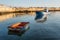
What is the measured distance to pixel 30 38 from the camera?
23.2 m

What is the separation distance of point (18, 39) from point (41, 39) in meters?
3.11

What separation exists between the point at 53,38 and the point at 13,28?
6542 mm

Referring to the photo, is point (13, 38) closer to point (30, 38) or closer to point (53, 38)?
point (30, 38)

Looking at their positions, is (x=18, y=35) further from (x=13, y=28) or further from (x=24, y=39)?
(x=24, y=39)

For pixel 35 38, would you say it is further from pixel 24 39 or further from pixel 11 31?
pixel 11 31

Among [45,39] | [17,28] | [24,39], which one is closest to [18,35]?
[17,28]

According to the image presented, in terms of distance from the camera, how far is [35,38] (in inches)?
914

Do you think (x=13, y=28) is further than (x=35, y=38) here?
Yes

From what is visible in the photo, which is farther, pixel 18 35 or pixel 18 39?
pixel 18 35

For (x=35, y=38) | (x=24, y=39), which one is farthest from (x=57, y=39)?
(x=24, y=39)

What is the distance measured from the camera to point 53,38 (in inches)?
917

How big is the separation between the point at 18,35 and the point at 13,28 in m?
1.38

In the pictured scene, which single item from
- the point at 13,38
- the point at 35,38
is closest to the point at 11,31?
the point at 13,38

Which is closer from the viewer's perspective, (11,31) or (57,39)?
(57,39)
